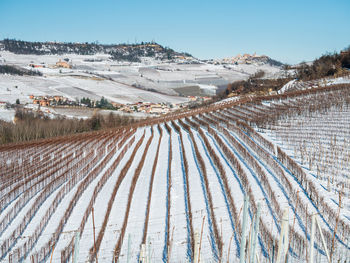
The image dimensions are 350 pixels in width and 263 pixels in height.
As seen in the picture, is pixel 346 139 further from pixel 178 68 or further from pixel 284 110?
pixel 178 68

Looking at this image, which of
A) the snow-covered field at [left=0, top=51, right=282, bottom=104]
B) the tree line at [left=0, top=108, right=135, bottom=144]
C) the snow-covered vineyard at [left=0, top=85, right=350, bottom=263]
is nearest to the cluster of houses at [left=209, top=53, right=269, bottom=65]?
the snow-covered field at [left=0, top=51, right=282, bottom=104]

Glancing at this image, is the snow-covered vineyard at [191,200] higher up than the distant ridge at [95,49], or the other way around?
the distant ridge at [95,49]

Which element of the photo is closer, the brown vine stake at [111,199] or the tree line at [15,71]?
the brown vine stake at [111,199]

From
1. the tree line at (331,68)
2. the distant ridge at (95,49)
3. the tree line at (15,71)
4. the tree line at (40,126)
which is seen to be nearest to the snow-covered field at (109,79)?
the tree line at (15,71)

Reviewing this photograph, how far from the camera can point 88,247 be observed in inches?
260

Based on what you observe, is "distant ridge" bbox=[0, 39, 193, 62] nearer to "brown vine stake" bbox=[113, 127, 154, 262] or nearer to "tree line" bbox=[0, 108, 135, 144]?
"tree line" bbox=[0, 108, 135, 144]

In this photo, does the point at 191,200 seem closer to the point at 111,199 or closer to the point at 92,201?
the point at 111,199

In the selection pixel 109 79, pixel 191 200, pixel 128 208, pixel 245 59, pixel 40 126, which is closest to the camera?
pixel 128 208

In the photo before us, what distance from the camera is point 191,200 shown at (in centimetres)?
859

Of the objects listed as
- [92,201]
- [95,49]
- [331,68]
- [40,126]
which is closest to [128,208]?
[92,201]

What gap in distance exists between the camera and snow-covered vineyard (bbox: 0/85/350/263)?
5949mm

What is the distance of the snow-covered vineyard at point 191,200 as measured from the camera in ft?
19.5

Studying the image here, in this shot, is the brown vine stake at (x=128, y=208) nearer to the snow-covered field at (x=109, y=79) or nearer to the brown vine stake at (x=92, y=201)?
the brown vine stake at (x=92, y=201)

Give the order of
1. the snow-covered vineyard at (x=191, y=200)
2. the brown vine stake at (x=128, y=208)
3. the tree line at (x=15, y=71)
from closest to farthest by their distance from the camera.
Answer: the snow-covered vineyard at (x=191, y=200) < the brown vine stake at (x=128, y=208) < the tree line at (x=15, y=71)
